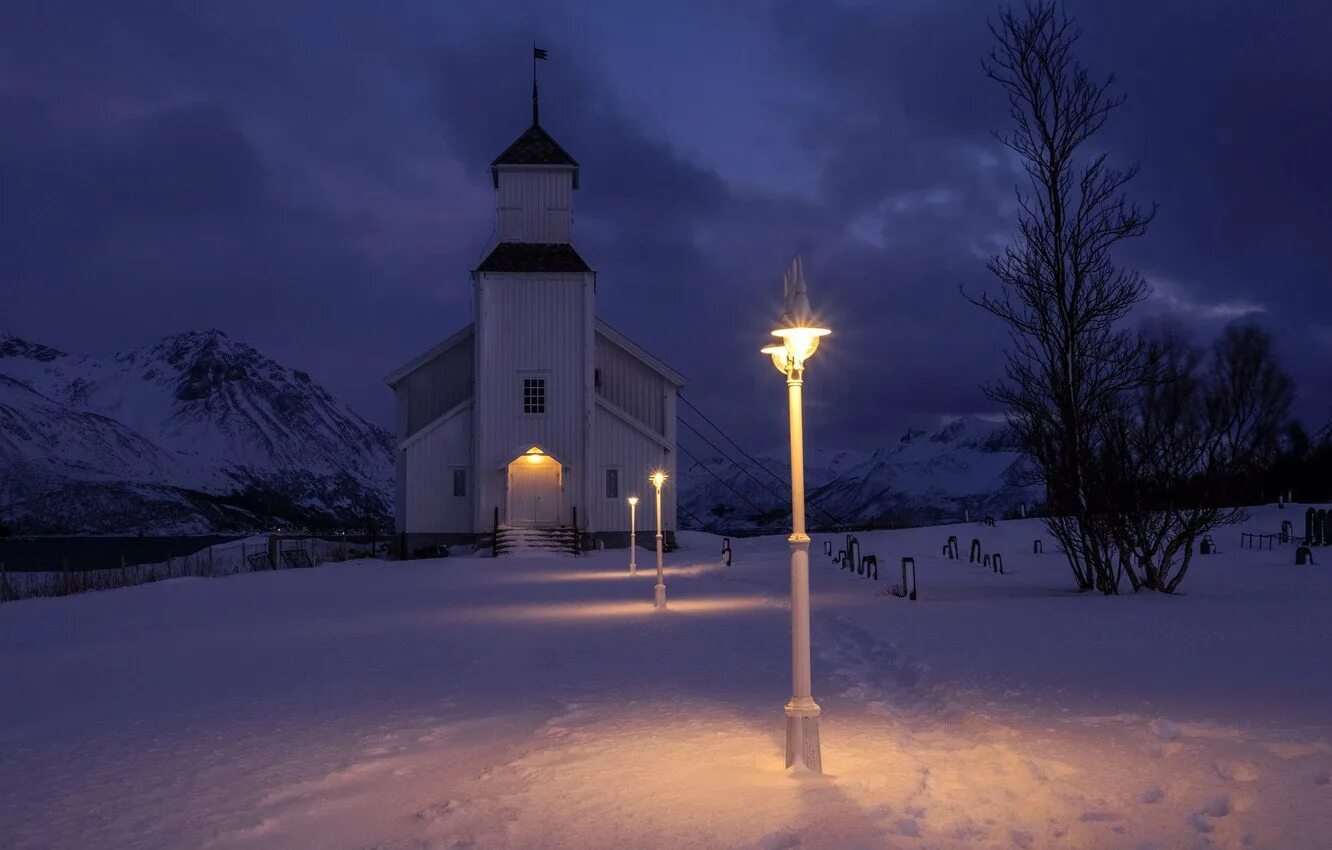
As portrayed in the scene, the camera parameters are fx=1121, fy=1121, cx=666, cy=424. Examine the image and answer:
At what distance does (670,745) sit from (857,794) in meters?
2.01

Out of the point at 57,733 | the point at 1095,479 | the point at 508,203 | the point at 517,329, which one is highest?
the point at 508,203

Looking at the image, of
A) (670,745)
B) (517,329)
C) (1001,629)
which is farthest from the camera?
(517,329)

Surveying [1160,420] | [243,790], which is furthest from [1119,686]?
[1160,420]

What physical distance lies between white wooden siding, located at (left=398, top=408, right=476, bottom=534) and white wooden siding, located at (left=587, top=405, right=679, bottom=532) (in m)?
5.25

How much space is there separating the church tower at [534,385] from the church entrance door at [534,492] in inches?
1.6

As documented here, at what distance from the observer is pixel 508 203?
48281 millimetres

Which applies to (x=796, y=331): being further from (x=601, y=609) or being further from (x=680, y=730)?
(x=601, y=609)

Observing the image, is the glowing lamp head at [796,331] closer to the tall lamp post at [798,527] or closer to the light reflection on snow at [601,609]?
the tall lamp post at [798,527]

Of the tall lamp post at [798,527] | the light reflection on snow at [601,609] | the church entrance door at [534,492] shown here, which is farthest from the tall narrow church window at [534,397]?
the tall lamp post at [798,527]

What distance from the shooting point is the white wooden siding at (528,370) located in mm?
44906

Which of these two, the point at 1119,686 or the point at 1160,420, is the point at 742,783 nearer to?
the point at 1119,686

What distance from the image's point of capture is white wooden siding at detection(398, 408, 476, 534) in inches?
1799

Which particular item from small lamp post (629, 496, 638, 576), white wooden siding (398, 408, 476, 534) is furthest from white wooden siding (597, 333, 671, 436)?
small lamp post (629, 496, 638, 576)

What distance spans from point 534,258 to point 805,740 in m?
39.8
